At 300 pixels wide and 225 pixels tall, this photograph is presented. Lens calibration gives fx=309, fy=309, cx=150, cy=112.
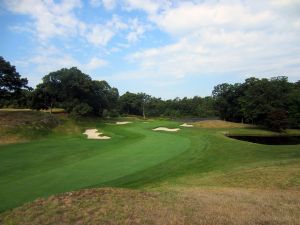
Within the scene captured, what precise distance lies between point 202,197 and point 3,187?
26.8 feet

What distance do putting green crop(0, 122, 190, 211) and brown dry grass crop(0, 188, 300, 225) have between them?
2.65 meters

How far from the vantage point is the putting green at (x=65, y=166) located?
1240 centimetres

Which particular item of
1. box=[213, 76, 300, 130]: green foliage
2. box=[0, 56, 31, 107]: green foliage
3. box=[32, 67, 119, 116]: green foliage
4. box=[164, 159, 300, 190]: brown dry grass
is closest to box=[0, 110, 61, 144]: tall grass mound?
box=[0, 56, 31, 107]: green foliage

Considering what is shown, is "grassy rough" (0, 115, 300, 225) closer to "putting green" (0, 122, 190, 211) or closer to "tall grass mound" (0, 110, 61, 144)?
"putting green" (0, 122, 190, 211)

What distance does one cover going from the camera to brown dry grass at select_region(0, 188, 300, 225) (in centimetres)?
731

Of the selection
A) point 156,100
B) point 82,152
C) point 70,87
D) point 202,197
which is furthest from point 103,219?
point 156,100

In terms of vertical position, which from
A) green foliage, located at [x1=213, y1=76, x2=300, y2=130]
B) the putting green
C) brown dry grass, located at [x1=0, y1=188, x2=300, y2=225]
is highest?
green foliage, located at [x1=213, y1=76, x2=300, y2=130]

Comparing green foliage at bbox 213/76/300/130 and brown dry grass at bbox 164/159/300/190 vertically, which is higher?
green foliage at bbox 213/76/300/130

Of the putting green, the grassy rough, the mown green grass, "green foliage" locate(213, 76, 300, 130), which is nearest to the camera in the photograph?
the grassy rough

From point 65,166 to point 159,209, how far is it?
10487 millimetres

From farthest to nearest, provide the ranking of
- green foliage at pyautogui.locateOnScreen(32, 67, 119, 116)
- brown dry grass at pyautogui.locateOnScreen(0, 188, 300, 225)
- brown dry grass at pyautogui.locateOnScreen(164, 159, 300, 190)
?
green foliage at pyautogui.locateOnScreen(32, 67, 119, 116), brown dry grass at pyautogui.locateOnScreen(164, 159, 300, 190), brown dry grass at pyautogui.locateOnScreen(0, 188, 300, 225)

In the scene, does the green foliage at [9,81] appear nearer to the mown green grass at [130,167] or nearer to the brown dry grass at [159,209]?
the mown green grass at [130,167]

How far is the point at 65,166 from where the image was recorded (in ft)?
57.1

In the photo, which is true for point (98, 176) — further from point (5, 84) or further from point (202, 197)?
point (5, 84)
